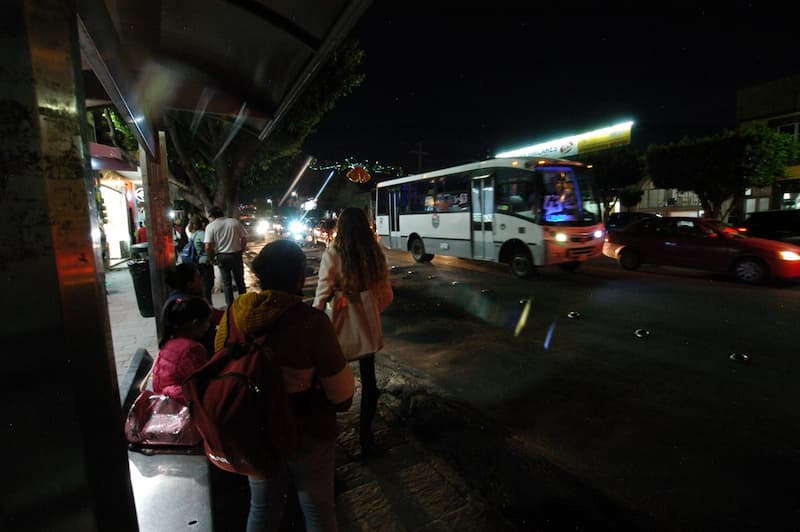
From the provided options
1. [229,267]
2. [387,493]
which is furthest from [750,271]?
[229,267]

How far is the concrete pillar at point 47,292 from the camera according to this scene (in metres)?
1.15

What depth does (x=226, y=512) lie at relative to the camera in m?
2.57

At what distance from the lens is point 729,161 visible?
20.7 metres

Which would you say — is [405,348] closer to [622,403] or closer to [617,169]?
[622,403]

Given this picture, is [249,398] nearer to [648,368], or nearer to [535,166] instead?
[648,368]

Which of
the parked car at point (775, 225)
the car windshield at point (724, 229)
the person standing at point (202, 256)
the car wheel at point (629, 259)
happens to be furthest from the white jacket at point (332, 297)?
the parked car at point (775, 225)

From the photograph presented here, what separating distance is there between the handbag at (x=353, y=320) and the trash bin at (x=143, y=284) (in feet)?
11.3

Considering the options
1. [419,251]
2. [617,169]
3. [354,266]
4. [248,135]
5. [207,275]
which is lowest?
[419,251]

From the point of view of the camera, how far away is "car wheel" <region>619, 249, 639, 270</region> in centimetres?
1157

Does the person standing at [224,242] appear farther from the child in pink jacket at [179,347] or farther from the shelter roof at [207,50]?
the child in pink jacket at [179,347]

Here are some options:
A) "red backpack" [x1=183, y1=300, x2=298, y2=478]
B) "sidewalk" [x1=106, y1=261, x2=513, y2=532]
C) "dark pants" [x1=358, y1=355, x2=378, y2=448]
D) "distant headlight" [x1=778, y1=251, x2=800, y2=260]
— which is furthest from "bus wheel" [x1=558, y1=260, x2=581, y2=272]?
"red backpack" [x1=183, y1=300, x2=298, y2=478]

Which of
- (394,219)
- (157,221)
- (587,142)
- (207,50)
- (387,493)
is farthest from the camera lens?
(587,142)

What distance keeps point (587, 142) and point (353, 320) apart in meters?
40.7

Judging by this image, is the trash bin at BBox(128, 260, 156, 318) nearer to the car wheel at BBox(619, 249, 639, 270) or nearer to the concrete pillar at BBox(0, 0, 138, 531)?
the concrete pillar at BBox(0, 0, 138, 531)
